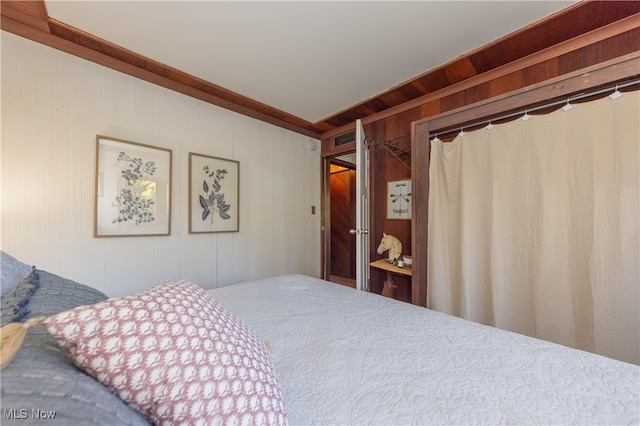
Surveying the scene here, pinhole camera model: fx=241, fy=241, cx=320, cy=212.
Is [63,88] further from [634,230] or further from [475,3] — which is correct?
[634,230]

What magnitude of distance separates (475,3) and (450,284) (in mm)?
1932

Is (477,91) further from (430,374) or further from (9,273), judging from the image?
(9,273)

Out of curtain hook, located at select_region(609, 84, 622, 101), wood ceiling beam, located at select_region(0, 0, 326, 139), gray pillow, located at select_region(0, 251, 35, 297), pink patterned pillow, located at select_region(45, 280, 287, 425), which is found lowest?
pink patterned pillow, located at select_region(45, 280, 287, 425)

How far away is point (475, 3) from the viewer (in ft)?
4.43

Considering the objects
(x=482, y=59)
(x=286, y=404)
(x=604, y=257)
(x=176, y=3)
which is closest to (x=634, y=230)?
(x=604, y=257)

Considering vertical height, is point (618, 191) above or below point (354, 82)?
below

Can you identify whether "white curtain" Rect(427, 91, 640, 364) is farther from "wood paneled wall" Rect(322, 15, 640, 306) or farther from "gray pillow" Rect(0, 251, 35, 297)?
"gray pillow" Rect(0, 251, 35, 297)

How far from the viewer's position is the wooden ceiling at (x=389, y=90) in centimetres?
136

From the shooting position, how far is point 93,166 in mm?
1722

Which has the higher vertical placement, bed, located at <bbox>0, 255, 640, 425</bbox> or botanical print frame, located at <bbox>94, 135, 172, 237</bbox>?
botanical print frame, located at <bbox>94, 135, 172, 237</bbox>

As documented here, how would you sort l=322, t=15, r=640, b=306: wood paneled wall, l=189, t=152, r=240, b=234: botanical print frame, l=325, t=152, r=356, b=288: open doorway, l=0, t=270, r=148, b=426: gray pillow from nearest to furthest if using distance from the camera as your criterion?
l=0, t=270, r=148, b=426: gray pillow < l=322, t=15, r=640, b=306: wood paneled wall < l=189, t=152, r=240, b=234: botanical print frame < l=325, t=152, r=356, b=288: open doorway

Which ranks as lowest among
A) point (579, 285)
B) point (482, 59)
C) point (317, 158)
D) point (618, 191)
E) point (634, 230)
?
point (579, 285)

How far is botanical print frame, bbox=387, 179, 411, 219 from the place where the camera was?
2.54 metres

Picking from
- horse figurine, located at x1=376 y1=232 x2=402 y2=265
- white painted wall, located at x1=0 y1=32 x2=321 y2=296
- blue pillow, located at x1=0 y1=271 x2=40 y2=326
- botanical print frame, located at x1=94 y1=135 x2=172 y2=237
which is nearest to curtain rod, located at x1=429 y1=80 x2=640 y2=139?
horse figurine, located at x1=376 y1=232 x2=402 y2=265
